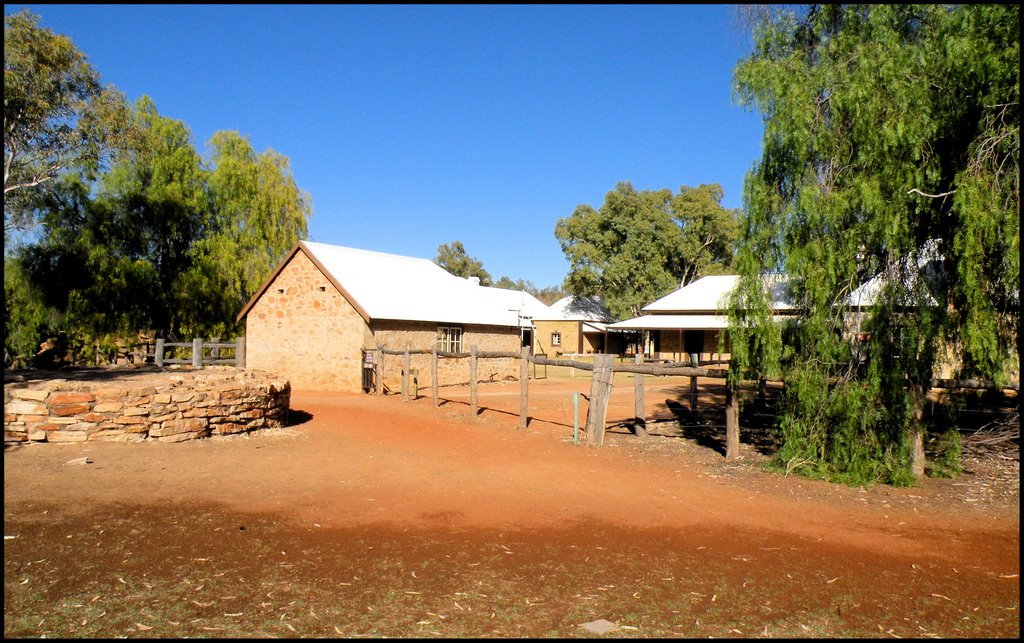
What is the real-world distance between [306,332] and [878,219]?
17.8 m

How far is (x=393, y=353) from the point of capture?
20.4 m

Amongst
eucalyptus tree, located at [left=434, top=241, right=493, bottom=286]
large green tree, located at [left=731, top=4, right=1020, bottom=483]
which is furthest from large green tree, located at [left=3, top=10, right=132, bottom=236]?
eucalyptus tree, located at [left=434, top=241, right=493, bottom=286]

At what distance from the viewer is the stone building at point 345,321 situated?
21.6m

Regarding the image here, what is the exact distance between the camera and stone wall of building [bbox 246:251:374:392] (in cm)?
2158

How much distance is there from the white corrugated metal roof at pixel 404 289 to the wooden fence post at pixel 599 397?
33.7ft

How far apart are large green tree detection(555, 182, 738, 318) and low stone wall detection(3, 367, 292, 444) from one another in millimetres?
37760

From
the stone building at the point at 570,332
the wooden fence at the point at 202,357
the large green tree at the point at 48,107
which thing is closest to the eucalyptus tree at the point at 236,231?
the wooden fence at the point at 202,357

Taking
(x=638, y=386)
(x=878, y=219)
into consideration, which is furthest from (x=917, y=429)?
(x=638, y=386)

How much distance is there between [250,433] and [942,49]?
12204 mm

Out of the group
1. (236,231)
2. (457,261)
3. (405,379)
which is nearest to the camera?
(405,379)

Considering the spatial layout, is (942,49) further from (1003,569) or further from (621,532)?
(621,532)

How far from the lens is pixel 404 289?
24.8m

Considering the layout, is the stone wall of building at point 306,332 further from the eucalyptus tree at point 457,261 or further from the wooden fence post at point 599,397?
the eucalyptus tree at point 457,261

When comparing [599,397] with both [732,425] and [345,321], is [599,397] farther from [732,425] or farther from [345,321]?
[345,321]
